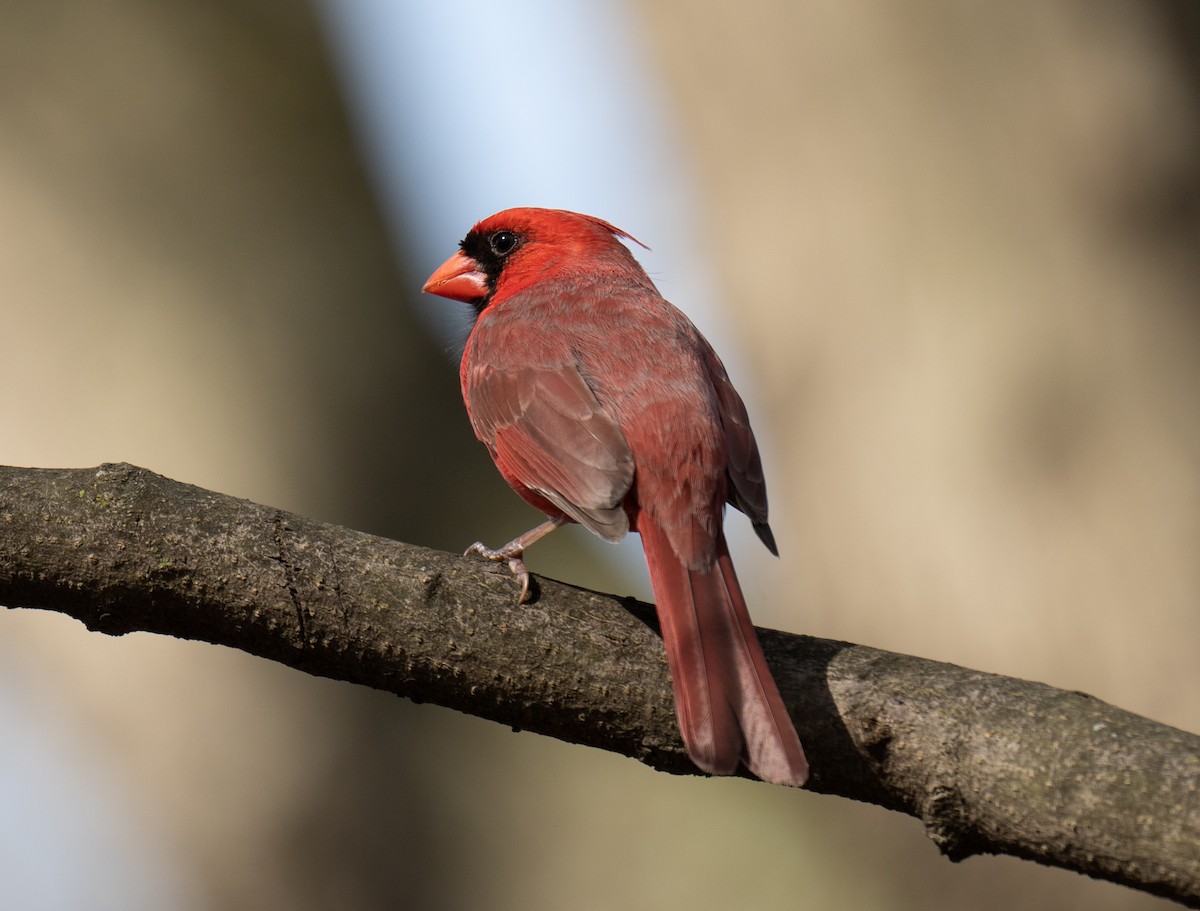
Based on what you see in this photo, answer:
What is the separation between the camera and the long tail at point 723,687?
1973 mm

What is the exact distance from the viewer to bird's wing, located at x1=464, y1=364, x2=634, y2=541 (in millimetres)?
2533

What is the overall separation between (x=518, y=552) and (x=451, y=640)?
1.33ft

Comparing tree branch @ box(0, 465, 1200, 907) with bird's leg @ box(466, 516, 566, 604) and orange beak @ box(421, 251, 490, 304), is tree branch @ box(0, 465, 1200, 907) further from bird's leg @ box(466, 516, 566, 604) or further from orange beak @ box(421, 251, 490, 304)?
orange beak @ box(421, 251, 490, 304)

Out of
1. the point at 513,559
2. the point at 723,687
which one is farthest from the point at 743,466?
the point at 723,687

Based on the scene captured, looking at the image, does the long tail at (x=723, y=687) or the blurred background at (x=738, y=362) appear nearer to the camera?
the long tail at (x=723, y=687)

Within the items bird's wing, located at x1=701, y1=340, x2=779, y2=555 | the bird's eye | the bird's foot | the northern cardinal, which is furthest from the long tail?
the bird's eye

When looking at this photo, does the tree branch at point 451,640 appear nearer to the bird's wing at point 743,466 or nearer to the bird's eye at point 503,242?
the bird's wing at point 743,466

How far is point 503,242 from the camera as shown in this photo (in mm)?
3879

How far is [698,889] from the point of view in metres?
5.54

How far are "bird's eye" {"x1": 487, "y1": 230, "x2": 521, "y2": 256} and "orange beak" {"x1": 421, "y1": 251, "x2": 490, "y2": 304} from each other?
86 mm

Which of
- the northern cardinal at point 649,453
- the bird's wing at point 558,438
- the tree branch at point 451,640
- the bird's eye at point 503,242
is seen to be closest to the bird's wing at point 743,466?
the northern cardinal at point 649,453

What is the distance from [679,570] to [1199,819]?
946 mm

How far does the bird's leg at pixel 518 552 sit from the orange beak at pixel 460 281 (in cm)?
125

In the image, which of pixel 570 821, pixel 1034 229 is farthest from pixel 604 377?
pixel 570 821
